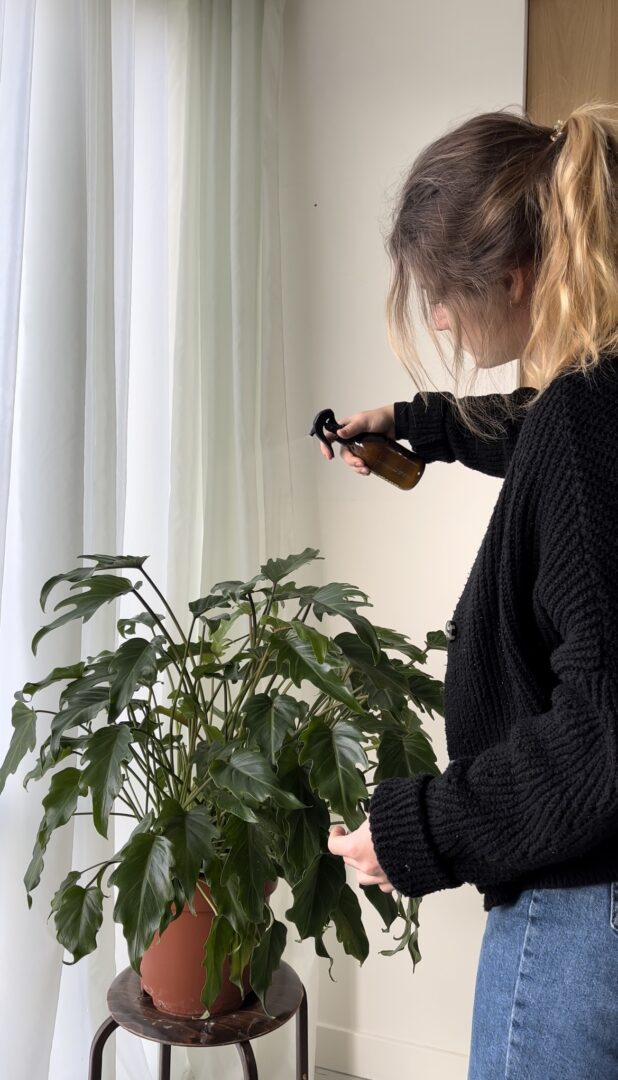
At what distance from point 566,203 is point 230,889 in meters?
0.86

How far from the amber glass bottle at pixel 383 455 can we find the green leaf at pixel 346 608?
178mm

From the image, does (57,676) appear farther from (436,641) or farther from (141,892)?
(436,641)

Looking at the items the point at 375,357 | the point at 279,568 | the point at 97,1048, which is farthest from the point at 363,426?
the point at 97,1048

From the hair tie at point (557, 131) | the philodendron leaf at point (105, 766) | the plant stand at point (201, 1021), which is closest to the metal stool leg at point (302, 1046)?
the plant stand at point (201, 1021)

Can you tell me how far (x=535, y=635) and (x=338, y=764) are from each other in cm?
41

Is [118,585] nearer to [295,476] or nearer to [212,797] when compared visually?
[212,797]

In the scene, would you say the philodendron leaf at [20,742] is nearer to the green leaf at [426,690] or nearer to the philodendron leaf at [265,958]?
the philodendron leaf at [265,958]

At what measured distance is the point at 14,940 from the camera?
1487mm

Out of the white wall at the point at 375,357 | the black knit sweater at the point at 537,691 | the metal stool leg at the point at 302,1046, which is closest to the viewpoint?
the black knit sweater at the point at 537,691

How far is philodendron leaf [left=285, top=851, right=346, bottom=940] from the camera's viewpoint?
3.89 feet

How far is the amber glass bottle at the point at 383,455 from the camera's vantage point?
4.52 feet

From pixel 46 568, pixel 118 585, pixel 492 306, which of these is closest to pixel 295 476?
pixel 46 568

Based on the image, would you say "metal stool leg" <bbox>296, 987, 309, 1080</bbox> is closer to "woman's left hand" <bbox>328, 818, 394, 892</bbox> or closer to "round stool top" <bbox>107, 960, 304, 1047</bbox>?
"round stool top" <bbox>107, 960, 304, 1047</bbox>

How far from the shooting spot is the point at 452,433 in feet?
4.36
